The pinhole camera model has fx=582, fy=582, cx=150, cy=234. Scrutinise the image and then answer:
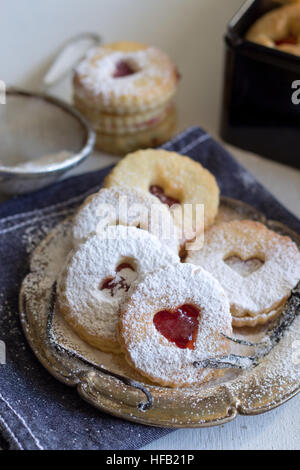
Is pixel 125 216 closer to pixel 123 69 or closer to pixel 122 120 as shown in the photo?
pixel 122 120

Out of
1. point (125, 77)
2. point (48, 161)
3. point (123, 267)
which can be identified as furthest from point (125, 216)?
point (125, 77)

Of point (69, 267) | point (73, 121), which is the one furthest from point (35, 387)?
point (73, 121)

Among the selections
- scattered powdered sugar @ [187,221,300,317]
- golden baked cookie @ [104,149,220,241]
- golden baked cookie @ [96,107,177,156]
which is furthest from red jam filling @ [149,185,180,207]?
golden baked cookie @ [96,107,177,156]

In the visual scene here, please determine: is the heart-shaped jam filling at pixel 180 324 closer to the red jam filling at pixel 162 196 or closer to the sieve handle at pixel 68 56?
the red jam filling at pixel 162 196

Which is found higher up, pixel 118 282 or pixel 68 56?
pixel 68 56

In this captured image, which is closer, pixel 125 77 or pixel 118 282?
pixel 118 282
